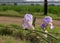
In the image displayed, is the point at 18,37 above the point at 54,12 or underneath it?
above

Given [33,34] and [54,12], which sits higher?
[33,34]

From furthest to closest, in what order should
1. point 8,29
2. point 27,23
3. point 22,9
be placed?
point 22,9, point 8,29, point 27,23

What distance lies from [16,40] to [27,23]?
0.24 meters

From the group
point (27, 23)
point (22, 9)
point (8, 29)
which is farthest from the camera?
point (22, 9)

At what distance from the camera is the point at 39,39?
301 centimetres

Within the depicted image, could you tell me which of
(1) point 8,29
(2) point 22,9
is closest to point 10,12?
(2) point 22,9

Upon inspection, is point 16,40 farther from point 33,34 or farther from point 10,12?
point 10,12

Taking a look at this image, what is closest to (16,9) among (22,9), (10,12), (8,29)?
(22,9)

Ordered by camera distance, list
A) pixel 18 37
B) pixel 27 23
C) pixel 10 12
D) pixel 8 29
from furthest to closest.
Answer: pixel 10 12 → pixel 8 29 → pixel 18 37 → pixel 27 23

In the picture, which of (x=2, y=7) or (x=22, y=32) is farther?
(x=2, y=7)

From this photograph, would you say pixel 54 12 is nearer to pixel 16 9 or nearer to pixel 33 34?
pixel 16 9

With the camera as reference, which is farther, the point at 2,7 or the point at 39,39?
the point at 2,7

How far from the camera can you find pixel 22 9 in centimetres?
1066

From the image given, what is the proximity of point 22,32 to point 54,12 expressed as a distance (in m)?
7.16
